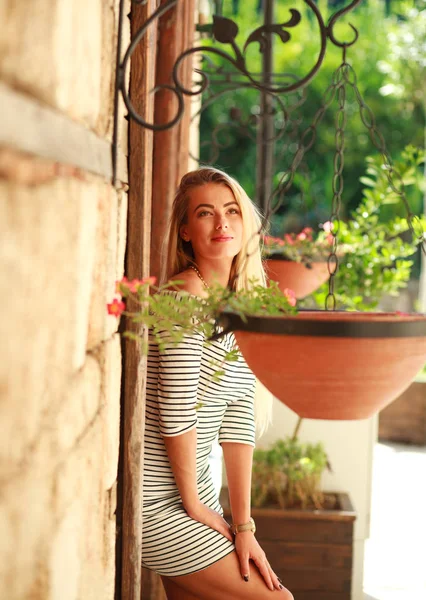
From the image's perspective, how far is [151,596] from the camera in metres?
2.60

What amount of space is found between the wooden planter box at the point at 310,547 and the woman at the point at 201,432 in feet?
2.72

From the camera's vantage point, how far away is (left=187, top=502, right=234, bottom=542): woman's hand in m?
1.82

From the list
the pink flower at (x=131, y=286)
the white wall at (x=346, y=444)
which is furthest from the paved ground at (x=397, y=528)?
the pink flower at (x=131, y=286)

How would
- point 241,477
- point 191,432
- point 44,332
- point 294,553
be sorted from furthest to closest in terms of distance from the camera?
point 294,553
point 241,477
point 191,432
point 44,332

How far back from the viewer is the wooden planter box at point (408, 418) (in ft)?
20.2

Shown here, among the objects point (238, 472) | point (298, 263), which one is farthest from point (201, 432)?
point (298, 263)

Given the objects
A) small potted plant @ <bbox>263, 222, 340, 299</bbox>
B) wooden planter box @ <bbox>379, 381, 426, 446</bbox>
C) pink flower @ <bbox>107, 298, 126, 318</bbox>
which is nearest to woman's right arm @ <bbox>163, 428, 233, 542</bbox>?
pink flower @ <bbox>107, 298, 126, 318</bbox>

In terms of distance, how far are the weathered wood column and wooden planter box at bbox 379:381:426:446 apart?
374 centimetres

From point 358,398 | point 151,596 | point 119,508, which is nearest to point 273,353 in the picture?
point 358,398

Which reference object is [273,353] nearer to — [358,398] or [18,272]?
[358,398]

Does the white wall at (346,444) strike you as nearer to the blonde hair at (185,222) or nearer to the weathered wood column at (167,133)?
the weathered wood column at (167,133)

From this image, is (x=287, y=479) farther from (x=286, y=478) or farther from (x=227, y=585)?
(x=227, y=585)

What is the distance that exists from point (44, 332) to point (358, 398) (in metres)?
0.57

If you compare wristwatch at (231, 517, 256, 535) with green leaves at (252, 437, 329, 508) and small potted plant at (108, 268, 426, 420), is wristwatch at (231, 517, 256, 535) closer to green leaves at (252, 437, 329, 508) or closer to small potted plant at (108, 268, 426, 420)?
small potted plant at (108, 268, 426, 420)
